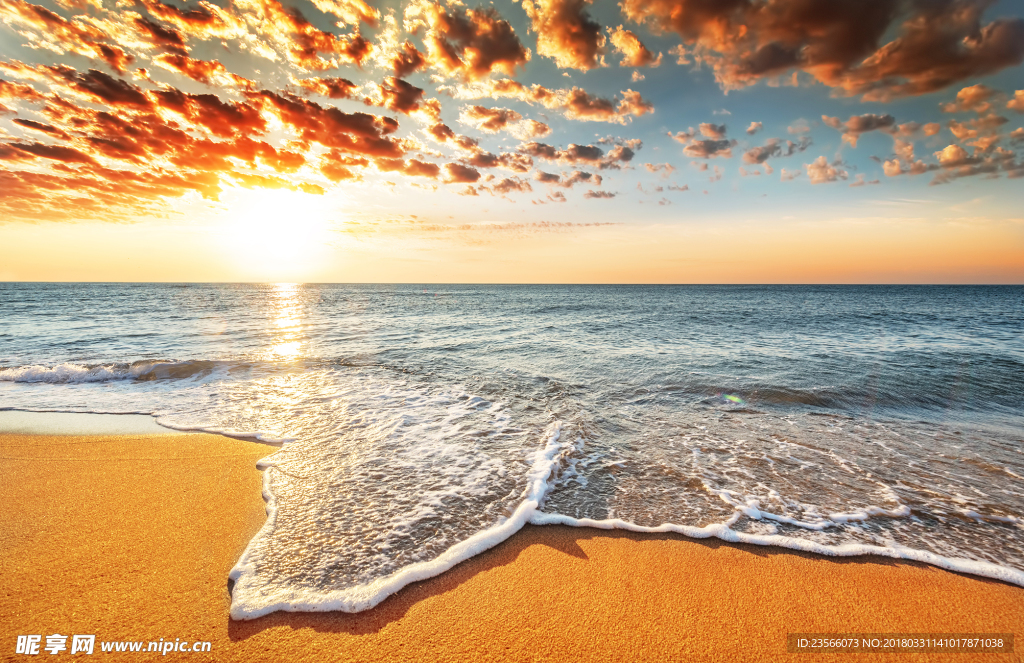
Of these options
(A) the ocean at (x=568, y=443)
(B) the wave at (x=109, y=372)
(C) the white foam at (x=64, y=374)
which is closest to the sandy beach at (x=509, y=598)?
(A) the ocean at (x=568, y=443)

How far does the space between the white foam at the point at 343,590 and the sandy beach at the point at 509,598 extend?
0.07m

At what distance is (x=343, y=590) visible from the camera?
3.06 m

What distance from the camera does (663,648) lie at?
2.65 meters

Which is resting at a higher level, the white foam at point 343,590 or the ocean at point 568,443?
the white foam at point 343,590

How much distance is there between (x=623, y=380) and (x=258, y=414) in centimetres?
811

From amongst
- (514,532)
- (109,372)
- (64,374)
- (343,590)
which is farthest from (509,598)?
(64,374)

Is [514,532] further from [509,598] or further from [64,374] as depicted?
[64,374]

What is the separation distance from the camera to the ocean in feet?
12.2

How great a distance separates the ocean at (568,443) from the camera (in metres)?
3.72

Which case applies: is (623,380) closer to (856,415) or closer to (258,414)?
(856,415)

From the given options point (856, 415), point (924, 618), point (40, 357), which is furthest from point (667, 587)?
point (40, 357)

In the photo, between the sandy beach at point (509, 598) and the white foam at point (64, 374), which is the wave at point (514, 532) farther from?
the white foam at point (64, 374)

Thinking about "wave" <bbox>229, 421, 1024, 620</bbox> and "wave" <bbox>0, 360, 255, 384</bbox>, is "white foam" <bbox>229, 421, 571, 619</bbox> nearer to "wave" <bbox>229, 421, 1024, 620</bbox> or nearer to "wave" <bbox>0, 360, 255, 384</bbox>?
"wave" <bbox>229, 421, 1024, 620</bbox>

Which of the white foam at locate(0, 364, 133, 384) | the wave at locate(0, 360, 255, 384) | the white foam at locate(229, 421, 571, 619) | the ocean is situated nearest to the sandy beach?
the white foam at locate(229, 421, 571, 619)
